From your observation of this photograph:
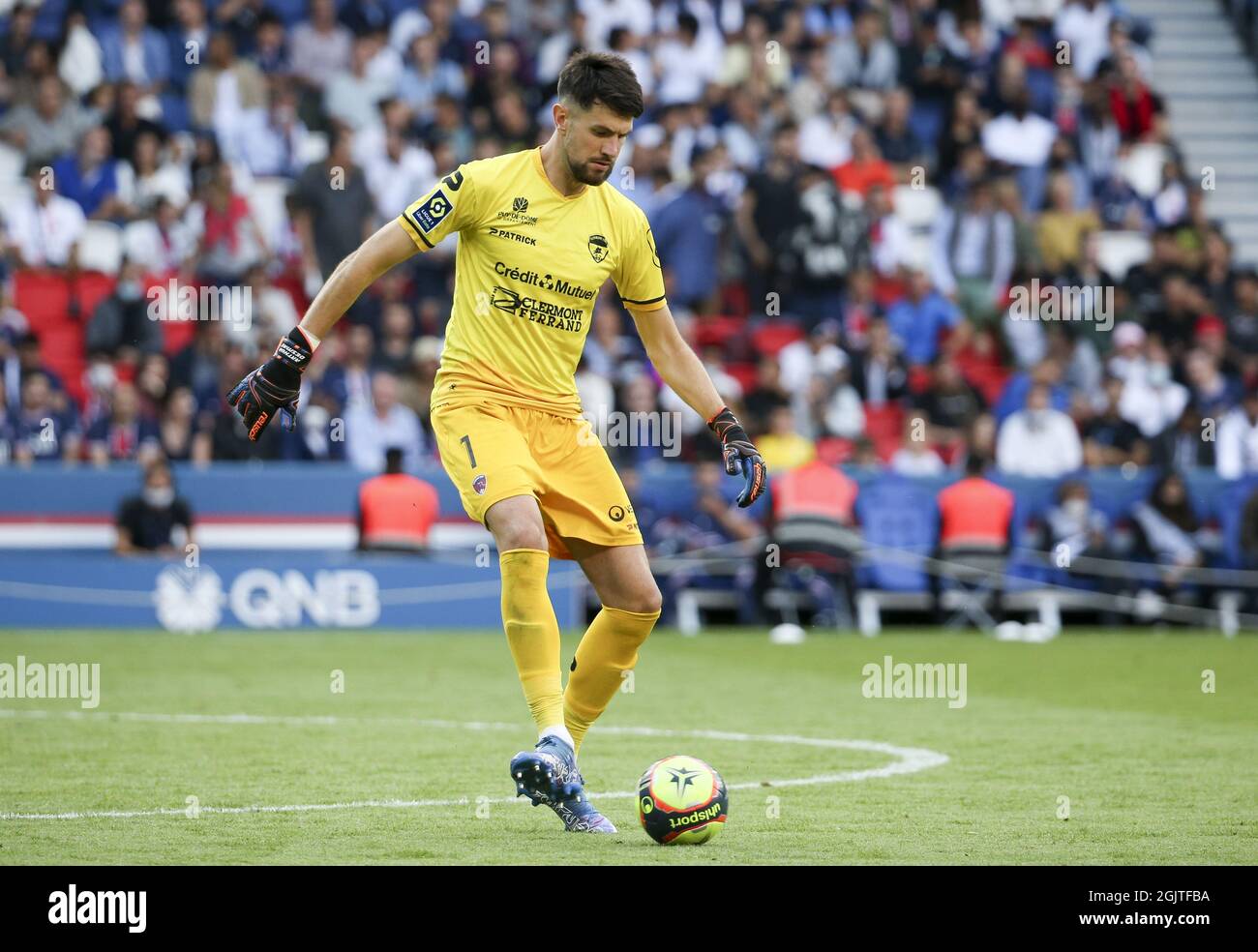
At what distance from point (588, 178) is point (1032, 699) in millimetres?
6489

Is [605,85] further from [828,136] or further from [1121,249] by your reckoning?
[1121,249]

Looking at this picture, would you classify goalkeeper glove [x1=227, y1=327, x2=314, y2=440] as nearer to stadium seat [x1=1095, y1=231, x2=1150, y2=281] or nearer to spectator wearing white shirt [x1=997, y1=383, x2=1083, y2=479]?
spectator wearing white shirt [x1=997, y1=383, x2=1083, y2=479]

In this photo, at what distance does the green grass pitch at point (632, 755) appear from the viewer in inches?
270

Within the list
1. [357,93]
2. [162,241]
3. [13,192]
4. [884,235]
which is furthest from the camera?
[357,93]

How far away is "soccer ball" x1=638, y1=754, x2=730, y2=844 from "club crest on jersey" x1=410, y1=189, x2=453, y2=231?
222 centimetres

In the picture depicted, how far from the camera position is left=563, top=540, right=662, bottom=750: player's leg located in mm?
7691

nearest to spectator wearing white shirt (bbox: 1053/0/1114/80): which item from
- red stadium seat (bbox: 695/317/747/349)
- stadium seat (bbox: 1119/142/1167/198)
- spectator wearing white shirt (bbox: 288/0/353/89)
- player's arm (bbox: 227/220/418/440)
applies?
stadium seat (bbox: 1119/142/1167/198)

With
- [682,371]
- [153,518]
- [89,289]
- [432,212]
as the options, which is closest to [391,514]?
[153,518]

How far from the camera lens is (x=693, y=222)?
68.2ft

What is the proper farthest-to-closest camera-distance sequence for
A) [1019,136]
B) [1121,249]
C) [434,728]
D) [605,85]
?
[1019,136], [1121,249], [434,728], [605,85]

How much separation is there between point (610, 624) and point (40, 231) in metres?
14.1
